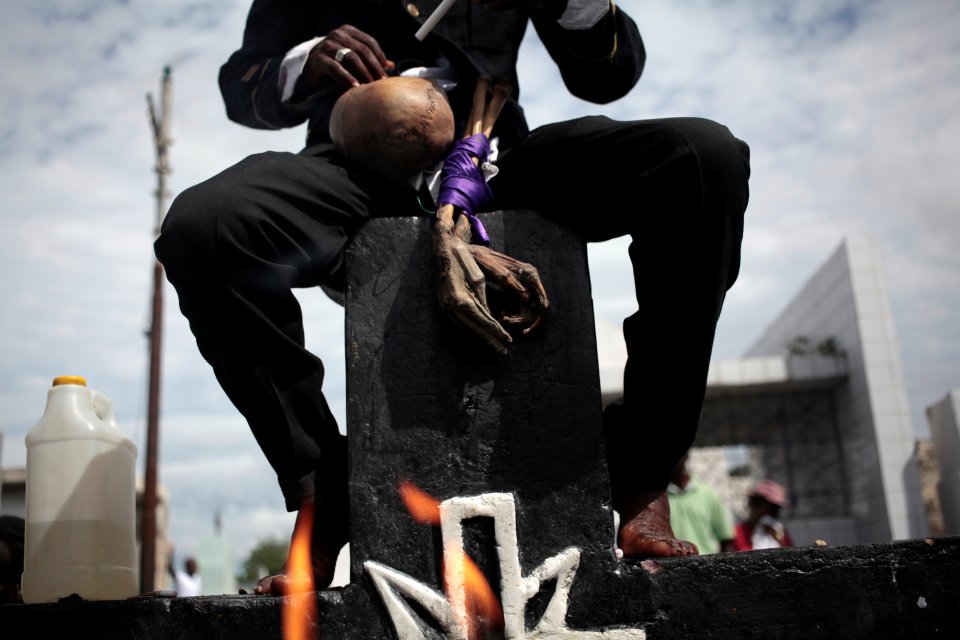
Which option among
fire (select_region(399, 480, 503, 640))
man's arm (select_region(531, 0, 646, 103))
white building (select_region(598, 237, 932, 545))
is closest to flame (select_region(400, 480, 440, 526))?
fire (select_region(399, 480, 503, 640))

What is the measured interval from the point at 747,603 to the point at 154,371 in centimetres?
1120

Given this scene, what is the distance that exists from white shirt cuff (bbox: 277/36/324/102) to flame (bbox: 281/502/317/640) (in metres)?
1.17

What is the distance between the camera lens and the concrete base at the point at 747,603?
1.80 metres

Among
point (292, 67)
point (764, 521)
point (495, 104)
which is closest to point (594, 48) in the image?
point (495, 104)

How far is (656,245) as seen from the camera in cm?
212

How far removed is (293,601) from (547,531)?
56cm

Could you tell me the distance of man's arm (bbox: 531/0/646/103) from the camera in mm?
2410


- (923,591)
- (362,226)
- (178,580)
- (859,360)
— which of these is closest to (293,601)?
(362,226)

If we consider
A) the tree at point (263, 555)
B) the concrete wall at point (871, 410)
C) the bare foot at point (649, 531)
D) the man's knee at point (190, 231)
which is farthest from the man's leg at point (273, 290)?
the tree at point (263, 555)

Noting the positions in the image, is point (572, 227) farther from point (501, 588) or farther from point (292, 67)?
point (292, 67)

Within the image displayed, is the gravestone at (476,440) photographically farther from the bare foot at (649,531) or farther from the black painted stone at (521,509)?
the bare foot at (649,531)

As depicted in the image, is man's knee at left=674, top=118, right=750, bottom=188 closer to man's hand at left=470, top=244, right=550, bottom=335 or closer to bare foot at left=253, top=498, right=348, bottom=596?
man's hand at left=470, top=244, right=550, bottom=335

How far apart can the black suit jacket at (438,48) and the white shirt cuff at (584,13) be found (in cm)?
3

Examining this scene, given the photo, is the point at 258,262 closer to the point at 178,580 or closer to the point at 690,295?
the point at 690,295
